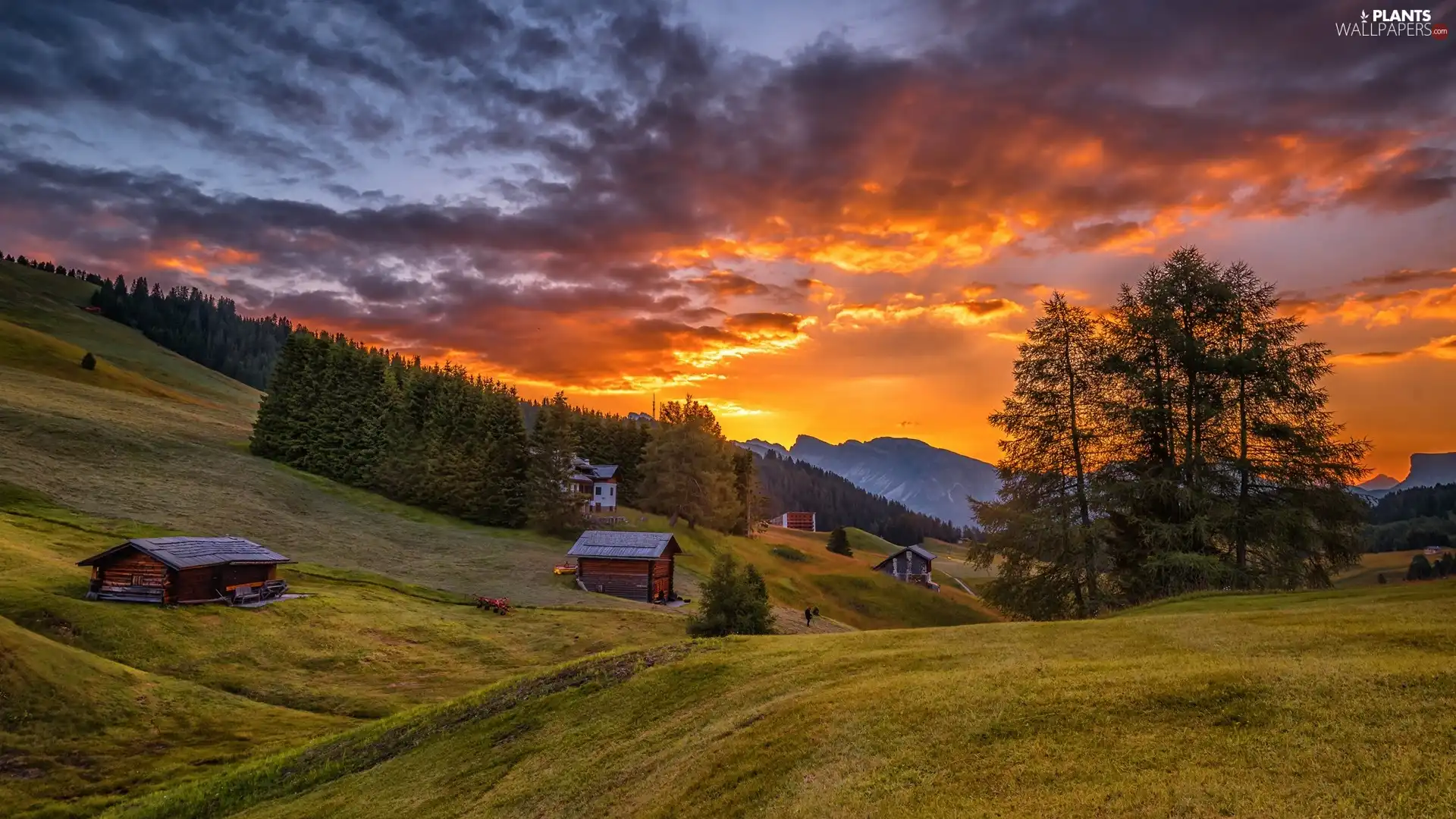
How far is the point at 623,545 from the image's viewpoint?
7656cm

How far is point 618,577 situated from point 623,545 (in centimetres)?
350

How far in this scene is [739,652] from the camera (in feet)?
78.4

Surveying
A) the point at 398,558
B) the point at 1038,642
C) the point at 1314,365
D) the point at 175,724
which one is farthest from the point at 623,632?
the point at 1314,365

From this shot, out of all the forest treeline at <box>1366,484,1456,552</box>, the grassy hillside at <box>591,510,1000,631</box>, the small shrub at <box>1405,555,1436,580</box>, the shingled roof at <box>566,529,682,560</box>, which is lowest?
the grassy hillside at <box>591,510,1000,631</box>

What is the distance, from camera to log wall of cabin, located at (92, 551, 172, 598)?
46.4 meters

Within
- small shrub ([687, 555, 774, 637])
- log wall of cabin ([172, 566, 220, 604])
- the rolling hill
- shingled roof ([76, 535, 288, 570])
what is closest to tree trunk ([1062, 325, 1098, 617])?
the rolling hill

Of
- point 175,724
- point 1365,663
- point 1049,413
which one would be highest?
point 1049,413

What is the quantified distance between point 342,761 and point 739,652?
1449 cm

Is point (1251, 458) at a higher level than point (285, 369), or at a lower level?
lower

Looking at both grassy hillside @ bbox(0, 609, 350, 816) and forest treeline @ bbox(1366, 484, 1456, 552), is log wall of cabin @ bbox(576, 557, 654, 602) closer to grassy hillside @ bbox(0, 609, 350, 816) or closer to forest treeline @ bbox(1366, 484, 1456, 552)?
grassy hillside @ bbox(0, 609, 350, 816)

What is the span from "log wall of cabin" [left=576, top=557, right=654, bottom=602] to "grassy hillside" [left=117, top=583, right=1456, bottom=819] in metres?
48.8

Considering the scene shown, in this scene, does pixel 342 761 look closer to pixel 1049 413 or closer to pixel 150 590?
pixel 150 590

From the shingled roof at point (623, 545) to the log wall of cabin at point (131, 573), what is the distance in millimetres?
34717

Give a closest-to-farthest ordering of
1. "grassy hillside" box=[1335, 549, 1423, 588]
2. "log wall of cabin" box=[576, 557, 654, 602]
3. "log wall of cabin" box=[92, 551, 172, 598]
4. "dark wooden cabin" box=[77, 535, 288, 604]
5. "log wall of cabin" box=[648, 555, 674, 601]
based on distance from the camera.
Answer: "log wall of cabin" box=[92, 551, 172, 598] < "dark wooden cabin" box=[77, 535, 288, 604] < "log wall of cabin" box=[576, 557, 654, 602] < "log wall of cabin" box=[648, 555, 674, 601] < "grassy hillside" box=[1335, 549, 1423, 588]
